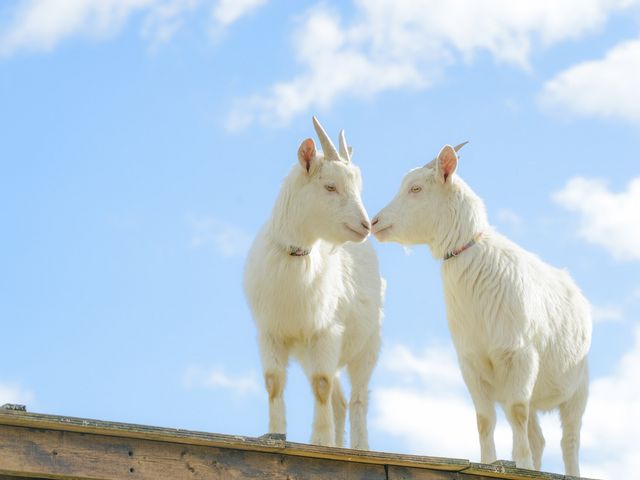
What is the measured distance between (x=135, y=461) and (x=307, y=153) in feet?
11.7

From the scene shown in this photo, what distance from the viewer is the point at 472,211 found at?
30.4 ft

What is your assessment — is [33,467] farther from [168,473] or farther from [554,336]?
[554,336]

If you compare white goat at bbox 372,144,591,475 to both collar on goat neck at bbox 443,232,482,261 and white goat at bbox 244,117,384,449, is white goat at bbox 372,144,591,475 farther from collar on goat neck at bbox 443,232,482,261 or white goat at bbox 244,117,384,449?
white goat at bbox 244,117,384,449

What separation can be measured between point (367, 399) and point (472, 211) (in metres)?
1.98

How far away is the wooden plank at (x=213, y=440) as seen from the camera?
233 inches

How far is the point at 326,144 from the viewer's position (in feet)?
30.0

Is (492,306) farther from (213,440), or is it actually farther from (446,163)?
(213,440)

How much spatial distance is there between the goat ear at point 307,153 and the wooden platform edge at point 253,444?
3.07 meters

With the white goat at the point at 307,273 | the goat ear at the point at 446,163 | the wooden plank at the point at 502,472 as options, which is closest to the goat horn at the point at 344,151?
the white goat at the point at 307,273

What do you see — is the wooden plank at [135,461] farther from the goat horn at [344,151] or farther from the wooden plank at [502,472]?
the goat horn at [344,151]

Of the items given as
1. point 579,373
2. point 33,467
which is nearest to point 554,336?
point 579,373

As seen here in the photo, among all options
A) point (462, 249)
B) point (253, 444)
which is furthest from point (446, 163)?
point (253, 444)

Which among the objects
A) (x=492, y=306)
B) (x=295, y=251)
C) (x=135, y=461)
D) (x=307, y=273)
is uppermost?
(x=295, y=251)

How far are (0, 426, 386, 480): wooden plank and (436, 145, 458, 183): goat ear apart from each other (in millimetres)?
3294
